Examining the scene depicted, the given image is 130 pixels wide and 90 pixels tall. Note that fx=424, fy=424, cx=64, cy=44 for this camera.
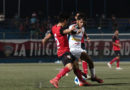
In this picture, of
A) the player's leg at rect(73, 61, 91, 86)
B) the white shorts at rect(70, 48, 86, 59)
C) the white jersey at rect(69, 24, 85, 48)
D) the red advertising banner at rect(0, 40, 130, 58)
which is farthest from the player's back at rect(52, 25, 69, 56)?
the red advertising banner at rect(0, 40, 130, 58)

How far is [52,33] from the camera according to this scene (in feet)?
39.0

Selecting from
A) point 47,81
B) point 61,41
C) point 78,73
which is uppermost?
point 61,41

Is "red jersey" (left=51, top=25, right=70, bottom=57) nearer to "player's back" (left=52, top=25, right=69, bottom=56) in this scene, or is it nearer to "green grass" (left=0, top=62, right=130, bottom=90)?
"player's back" (left=52, top=25, right=69, bottom=56)

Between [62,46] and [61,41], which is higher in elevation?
[61,41]

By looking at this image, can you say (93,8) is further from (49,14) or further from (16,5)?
(16,5)

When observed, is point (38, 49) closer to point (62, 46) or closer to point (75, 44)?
point (75, 44)

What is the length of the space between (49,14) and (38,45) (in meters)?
9.56

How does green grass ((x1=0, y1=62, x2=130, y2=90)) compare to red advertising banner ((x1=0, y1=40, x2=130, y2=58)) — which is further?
red advertising banner ((x1=0, y1=40, x2=130, y2=58))

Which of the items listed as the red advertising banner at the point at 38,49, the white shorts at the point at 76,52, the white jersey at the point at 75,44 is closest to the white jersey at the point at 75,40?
the white jersey at the point at 75,44

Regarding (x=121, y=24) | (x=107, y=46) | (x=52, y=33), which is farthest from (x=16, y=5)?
(x=52, y=33)

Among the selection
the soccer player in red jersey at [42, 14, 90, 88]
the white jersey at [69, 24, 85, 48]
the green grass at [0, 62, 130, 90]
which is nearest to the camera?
the soccer player in red jersey at [42, 14, 90, 88]

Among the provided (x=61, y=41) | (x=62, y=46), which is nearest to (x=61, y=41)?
(x=61, y=41)

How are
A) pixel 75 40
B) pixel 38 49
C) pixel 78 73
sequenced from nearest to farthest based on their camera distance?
pixel 78 73
pixel 75 40
pixel 38 49

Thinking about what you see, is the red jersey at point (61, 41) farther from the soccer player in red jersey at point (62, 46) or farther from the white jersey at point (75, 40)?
the white jersey at point (75, 40)
